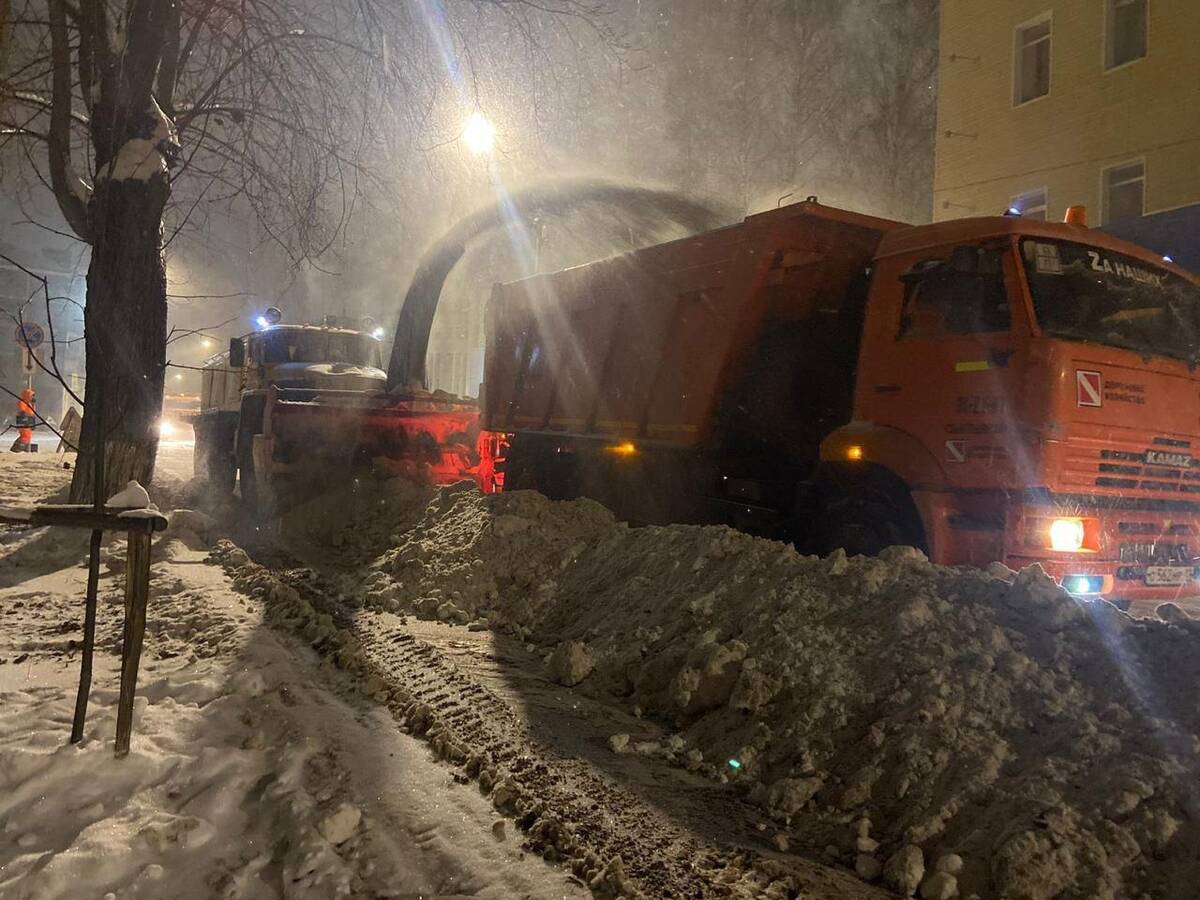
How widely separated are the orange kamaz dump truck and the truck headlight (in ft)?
0.04

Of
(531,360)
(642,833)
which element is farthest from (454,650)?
(531,360)

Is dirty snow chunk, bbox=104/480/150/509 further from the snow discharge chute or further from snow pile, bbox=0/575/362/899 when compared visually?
the snow discharge chute

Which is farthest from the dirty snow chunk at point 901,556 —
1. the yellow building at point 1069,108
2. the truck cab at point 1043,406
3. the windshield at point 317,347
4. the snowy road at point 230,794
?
the yellow building at point 1069,108

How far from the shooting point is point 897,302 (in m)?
6.17

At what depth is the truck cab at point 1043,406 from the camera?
5.23 meters

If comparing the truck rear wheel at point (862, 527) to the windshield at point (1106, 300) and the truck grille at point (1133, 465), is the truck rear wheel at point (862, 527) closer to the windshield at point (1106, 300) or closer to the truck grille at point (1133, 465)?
the truck grille at point (1133, 465)

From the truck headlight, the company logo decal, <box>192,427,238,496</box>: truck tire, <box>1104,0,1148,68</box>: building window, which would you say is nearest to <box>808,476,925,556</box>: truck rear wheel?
the truck headlight

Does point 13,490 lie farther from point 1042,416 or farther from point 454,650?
point 1042,416

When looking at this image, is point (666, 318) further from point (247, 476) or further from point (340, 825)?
point (247, 476)

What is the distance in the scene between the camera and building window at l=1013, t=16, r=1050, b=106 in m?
16.2

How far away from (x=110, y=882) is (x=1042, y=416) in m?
5.20

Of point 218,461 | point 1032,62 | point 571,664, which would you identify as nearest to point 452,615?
point 571,664

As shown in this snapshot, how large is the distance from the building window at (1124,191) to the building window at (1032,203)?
1219 mm

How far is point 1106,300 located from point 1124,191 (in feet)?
37.6
